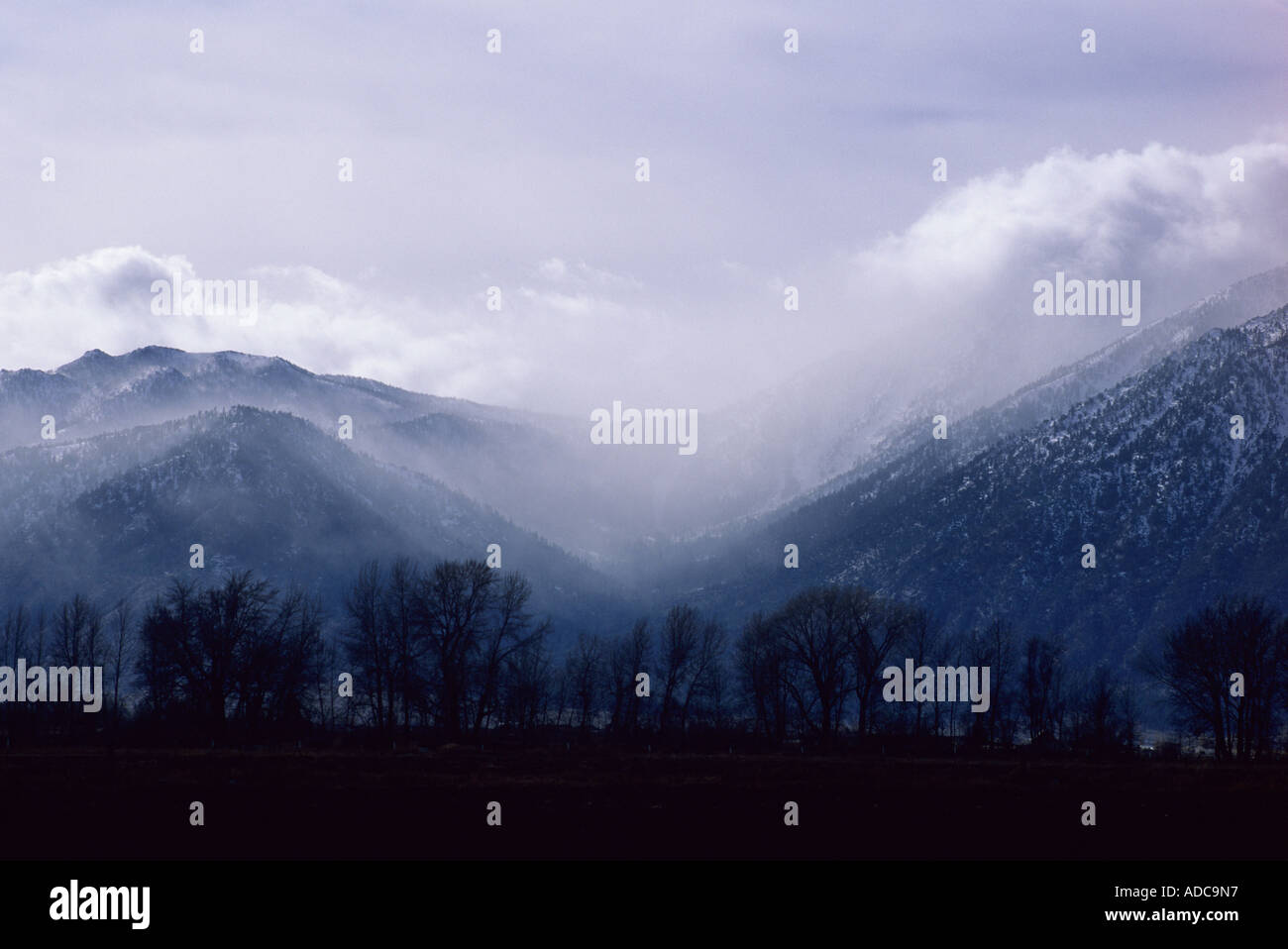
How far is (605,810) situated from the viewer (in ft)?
187

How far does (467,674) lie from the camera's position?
125750 mm

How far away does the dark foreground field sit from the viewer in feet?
157

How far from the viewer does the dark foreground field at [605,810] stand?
47875mm
